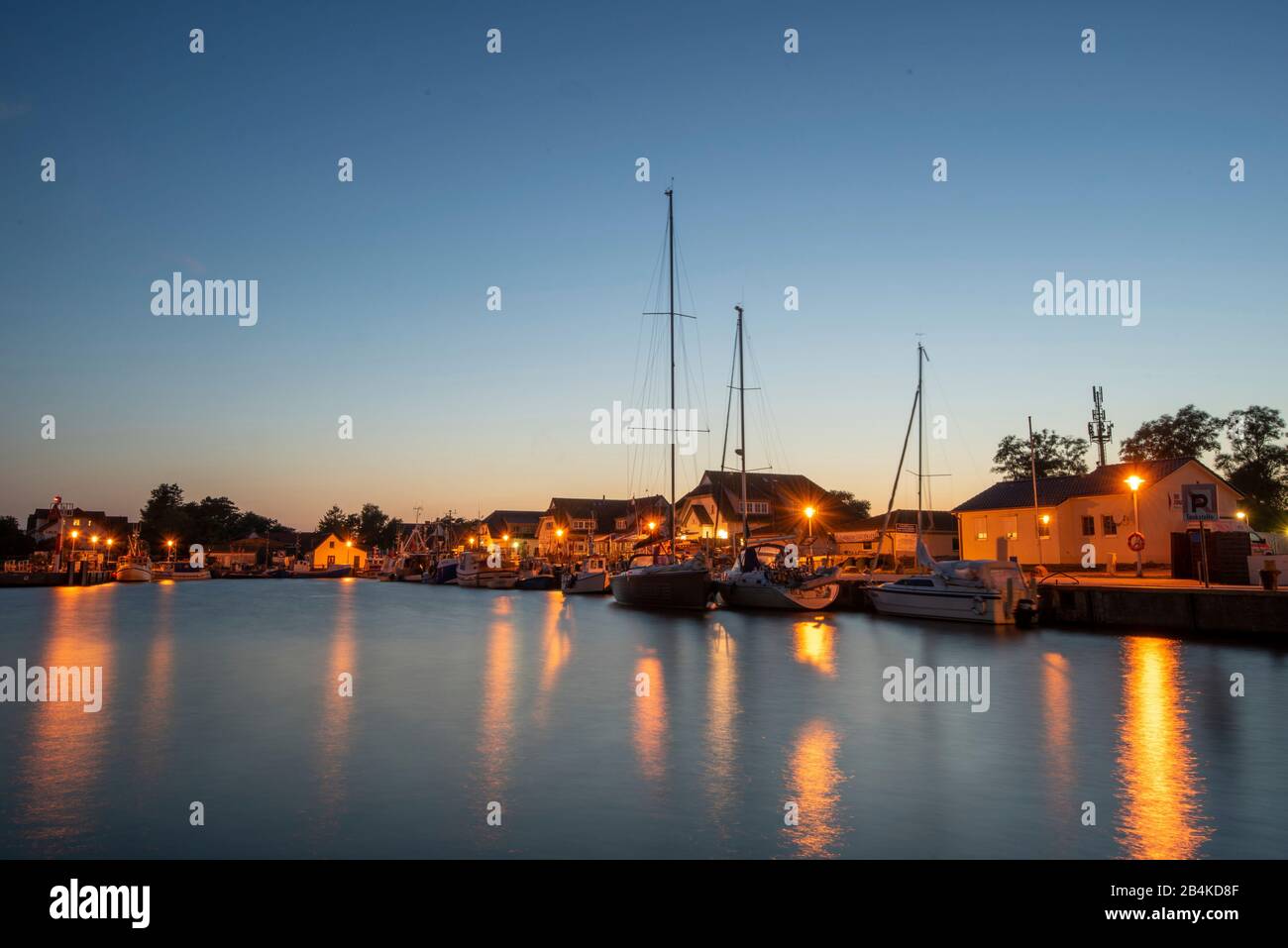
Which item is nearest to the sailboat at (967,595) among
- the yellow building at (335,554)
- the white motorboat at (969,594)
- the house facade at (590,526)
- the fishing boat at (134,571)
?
the white motorboat at (969,594)

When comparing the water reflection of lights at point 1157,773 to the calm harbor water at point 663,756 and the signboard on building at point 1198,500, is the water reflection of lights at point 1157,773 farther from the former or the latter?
the signboard on building at point 1198,500

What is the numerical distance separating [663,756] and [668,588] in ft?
126

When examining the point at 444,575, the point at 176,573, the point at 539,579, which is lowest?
the point at 176,573

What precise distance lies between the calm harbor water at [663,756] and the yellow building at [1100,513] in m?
23.9

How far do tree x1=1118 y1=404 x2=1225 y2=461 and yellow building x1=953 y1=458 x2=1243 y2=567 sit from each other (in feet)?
83.4

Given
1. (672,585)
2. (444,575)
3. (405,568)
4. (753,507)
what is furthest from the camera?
(405,568)

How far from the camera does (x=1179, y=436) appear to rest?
84.9 meters

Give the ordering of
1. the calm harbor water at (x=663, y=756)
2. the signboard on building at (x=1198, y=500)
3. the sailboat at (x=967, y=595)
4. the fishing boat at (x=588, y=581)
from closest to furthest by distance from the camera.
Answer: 1. the calm harbor water at (x=663, y=756)
2. the signboard on building at (x=1198, y=500)
3. the sailboat at (x=967, y=595)
4. the fishing boat at (x=588, y=581)

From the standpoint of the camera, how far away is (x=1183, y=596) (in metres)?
35.1

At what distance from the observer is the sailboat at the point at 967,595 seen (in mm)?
41156

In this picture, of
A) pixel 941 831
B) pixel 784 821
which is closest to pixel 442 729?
pixel 784 821

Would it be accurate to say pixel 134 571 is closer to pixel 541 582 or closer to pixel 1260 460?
pixel 541 582

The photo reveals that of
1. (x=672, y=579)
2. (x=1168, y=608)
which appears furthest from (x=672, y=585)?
(x=1168, y=608)
